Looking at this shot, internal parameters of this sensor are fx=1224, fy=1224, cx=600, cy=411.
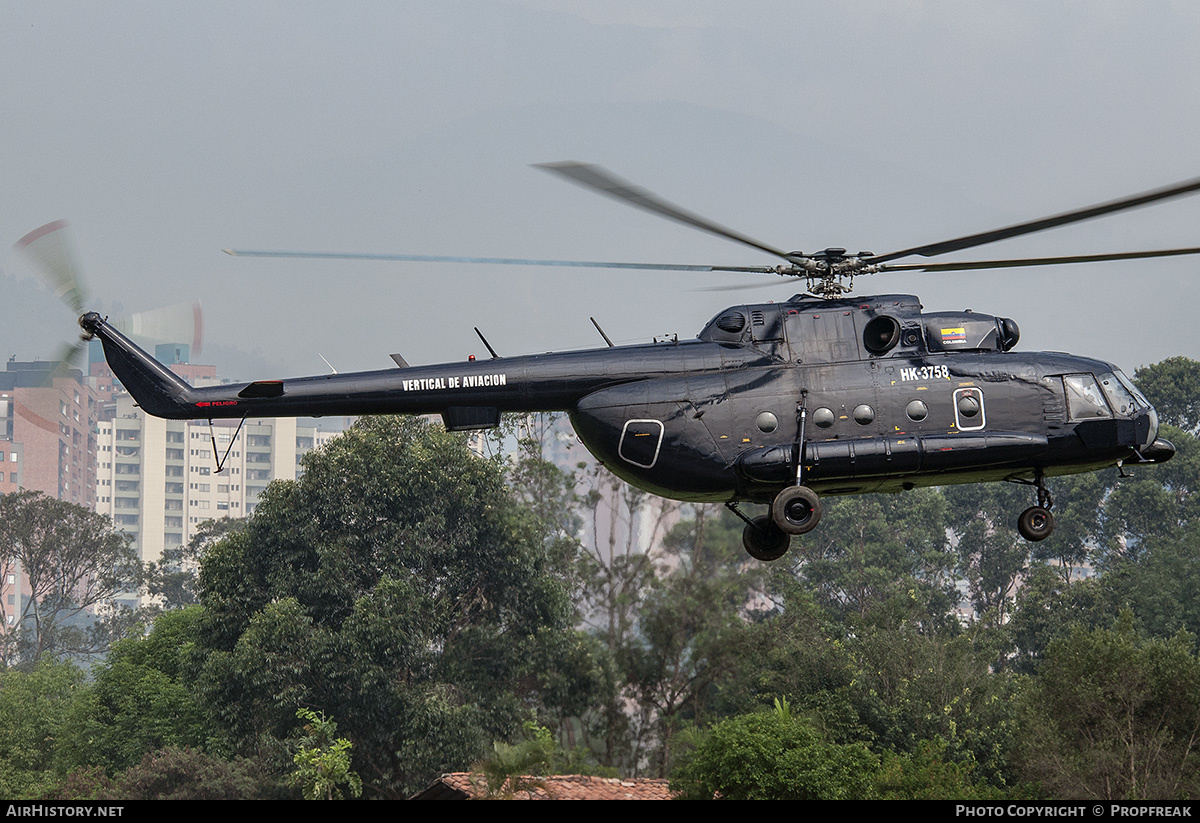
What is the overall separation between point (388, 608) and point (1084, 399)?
104 ft

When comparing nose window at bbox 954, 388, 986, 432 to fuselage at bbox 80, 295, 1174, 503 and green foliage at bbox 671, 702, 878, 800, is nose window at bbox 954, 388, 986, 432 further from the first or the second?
green foliage at bbox 671, 702, 878, 800

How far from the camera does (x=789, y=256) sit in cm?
A: 1520

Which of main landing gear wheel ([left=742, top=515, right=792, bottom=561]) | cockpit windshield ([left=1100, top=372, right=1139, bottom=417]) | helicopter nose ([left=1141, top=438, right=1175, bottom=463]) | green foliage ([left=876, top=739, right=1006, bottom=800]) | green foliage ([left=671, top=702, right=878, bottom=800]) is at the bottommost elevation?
green foliage ([left=876, top=739, right=1006, bottom=800])

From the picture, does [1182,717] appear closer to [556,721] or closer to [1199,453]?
[556,721]

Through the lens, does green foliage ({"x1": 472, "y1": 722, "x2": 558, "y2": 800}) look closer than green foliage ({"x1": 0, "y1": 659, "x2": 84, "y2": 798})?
Yes

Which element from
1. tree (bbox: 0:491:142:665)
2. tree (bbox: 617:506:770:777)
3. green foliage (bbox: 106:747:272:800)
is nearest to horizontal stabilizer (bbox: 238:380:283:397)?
green foliage (bbox: 106:747:272:800)

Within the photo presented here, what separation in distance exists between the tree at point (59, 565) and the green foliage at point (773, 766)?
63.0 meters

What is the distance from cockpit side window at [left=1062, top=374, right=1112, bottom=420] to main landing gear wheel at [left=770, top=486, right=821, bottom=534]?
143 inches

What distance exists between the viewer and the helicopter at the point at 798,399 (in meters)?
14.8

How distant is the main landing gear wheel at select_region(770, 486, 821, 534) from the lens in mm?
14383

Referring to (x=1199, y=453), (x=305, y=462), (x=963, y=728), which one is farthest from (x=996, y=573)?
(x=305, y=462)

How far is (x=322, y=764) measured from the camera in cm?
4119

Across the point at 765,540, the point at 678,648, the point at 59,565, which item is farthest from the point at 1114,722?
the point at 59,565

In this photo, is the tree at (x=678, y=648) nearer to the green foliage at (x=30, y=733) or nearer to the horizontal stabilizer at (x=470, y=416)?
the green foliage at (x=30, y=733)
